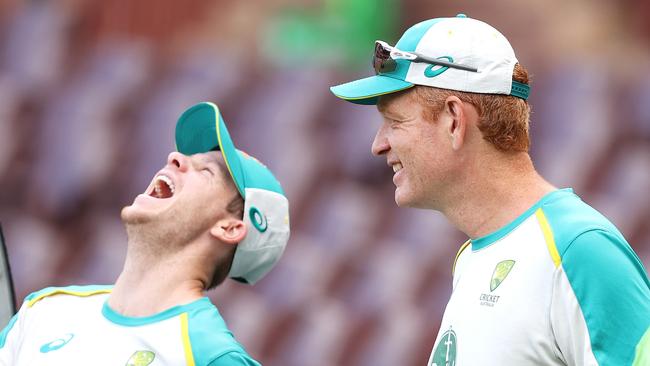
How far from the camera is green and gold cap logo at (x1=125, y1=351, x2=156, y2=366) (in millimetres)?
3338

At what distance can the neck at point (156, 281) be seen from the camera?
3.48m

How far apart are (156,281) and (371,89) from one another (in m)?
0.83

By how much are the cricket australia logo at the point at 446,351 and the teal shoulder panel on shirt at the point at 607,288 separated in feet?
1.17

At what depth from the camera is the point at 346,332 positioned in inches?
269

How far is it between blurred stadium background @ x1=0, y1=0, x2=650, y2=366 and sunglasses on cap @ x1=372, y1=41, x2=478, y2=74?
142 inches

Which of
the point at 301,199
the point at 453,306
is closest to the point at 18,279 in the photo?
the point at 301,199

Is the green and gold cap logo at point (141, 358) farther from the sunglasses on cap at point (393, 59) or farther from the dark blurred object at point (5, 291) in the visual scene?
the sunglasses on cap at point (393, 59)

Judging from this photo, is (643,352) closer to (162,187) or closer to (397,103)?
(397,103)

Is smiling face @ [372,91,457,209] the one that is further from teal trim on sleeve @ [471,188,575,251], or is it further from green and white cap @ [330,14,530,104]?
teal trim on sleeve @ [471,188,575,251]

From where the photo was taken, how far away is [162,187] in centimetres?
380

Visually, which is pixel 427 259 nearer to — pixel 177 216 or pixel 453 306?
pixel 177 216

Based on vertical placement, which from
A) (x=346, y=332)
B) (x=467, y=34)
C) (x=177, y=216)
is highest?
(x=467, y=34)

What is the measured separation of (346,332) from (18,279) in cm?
188

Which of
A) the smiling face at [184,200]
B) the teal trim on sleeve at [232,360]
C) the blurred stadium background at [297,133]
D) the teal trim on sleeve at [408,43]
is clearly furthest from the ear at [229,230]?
the blurred stadium background at [297,133]
